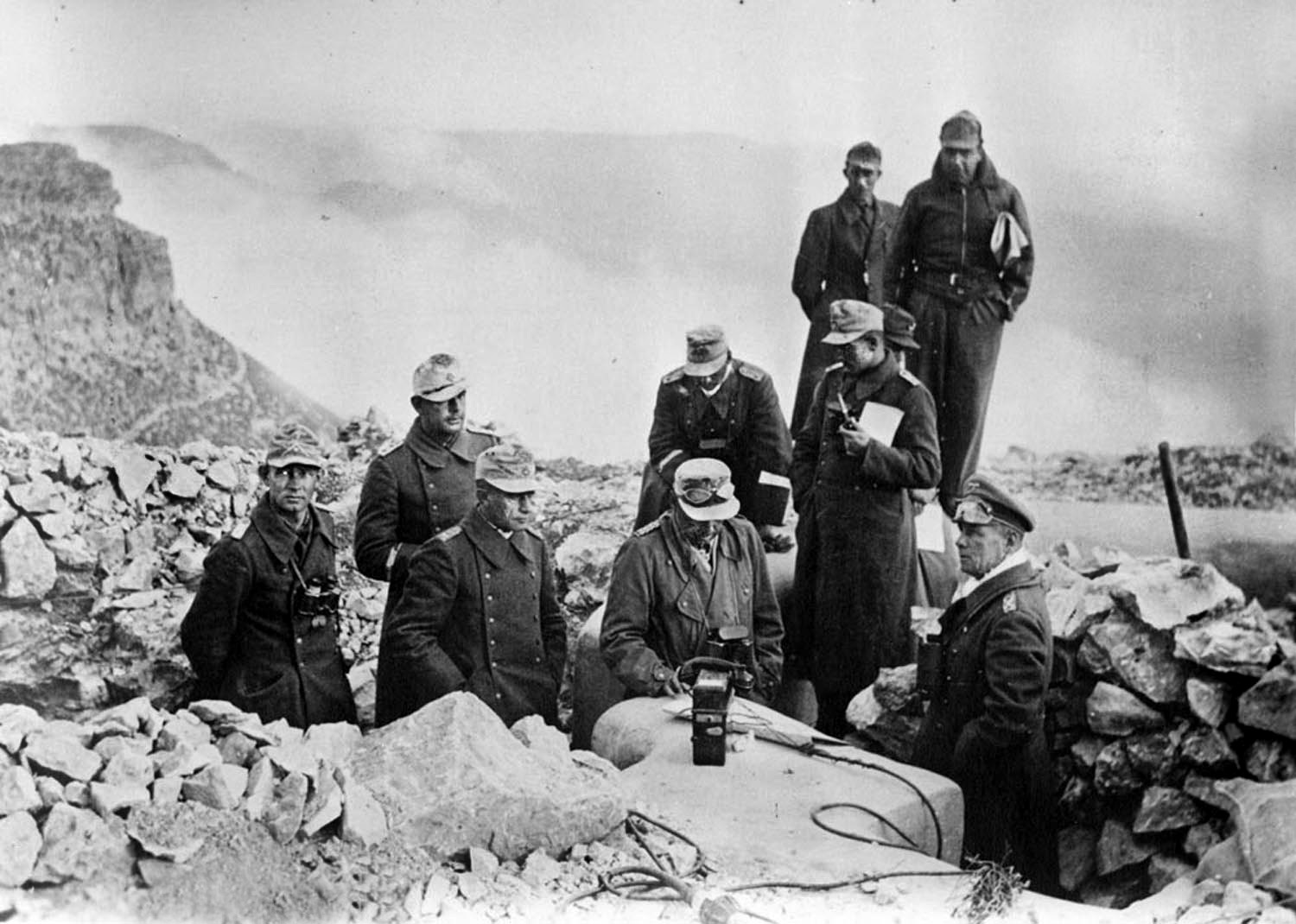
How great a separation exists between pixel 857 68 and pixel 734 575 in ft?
6.13

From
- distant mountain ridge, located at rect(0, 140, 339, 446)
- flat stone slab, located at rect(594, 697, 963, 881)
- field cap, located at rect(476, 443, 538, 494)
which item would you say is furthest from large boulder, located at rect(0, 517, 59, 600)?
flat stone slab, located at rect(594, 697, 963, 881)

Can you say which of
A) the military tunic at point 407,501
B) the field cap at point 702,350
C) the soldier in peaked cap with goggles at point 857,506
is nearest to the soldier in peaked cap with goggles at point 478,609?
the military tunic at point 407,501

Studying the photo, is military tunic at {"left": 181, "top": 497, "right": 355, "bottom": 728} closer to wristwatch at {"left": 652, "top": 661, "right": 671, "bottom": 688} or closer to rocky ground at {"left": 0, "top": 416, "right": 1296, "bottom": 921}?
rocky ground at {"left": 0, "top": 416, "right": 1296, "bottom": 921}

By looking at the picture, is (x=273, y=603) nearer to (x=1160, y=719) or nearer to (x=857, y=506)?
(x=857, y=506)

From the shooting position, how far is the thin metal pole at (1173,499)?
4.92 m

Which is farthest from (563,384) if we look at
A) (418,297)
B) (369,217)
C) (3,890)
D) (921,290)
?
(3,890)

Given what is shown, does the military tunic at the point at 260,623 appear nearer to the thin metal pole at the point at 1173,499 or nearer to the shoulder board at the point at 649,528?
the shoulder board at the point at 649,528

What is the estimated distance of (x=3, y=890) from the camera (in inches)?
147

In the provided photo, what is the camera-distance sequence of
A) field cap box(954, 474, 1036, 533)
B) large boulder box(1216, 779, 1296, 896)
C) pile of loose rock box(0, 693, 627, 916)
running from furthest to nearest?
field cap box(954, 474, 1036, 533) → large boulder box(1216, 779, 1296, 896) → pile of loose rock box(0, 693, 627, 916)

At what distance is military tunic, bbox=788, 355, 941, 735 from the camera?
5.10 meters

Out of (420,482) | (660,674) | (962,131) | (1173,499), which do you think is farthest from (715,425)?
(1173,499)

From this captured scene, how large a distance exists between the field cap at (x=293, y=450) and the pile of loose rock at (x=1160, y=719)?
7.37 feet

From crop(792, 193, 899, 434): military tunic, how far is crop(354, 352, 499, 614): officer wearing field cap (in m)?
1.34

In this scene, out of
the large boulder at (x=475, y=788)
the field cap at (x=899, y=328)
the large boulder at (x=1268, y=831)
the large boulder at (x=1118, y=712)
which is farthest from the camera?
the field cap at (x=899, y=328)
